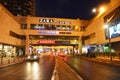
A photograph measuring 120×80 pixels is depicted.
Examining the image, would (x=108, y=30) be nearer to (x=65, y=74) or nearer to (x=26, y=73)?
(x=65, y=74)

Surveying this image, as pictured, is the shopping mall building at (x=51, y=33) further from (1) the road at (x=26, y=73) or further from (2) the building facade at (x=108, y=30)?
(1) the road at (x=26, y=73)

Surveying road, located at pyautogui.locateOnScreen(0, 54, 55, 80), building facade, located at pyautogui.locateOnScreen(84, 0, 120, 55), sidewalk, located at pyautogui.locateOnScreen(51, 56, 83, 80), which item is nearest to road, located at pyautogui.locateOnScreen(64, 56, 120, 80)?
sidewalk, located at pyautogui.locateOnScreen(51, 56, 83, 80)

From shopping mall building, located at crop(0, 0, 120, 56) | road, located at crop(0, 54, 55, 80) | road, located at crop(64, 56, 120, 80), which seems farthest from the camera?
shopping mall building, located at crop(0, 0, 120, 56)

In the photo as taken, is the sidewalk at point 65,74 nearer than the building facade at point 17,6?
Yes

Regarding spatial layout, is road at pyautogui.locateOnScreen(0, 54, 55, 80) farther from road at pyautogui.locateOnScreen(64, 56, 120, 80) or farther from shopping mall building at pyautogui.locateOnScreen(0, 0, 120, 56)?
shopping mall building at pyautogui.locateOnScreen(0, 0, 120, 56)

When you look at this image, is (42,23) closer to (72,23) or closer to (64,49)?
(72,23)

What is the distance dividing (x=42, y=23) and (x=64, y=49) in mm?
35764

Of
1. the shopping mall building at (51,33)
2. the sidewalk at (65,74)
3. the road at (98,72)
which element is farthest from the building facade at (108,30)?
the sidewalk at (65,74)

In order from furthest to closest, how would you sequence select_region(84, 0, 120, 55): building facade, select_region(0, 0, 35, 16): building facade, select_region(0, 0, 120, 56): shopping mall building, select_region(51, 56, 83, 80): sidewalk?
select_region(0, 0, 35, 16): building facade
select_region(0, 0, 120, 56): shopping mall building
select_region(84, 0, 120, 55): building facade
select_region(51, 56, 83, 80): sidewalk

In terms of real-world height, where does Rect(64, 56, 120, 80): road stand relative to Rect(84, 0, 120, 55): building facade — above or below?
below

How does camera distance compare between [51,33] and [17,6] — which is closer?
[51,33]

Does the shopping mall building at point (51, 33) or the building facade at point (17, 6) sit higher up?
the building facade at point (17, 6)

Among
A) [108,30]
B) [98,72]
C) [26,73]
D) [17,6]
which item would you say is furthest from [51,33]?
[98,72]

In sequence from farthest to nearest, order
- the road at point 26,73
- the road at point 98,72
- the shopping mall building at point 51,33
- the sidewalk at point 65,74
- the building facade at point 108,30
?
the shopping mall building at point 51,33 → the building facade at point 108,30 → the road at point 26,73 → the road at point 98,72 → the sidewalk at point 65,74
